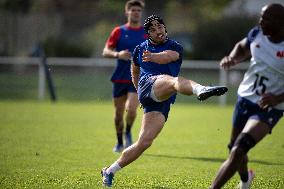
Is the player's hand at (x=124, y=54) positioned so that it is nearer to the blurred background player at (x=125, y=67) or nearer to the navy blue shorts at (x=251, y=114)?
the blurred background player at (x=125, y=67)

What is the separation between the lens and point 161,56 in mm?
9398

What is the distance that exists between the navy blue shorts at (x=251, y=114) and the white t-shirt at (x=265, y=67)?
0.07 metres

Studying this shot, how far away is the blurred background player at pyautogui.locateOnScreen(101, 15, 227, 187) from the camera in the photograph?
9.28 m

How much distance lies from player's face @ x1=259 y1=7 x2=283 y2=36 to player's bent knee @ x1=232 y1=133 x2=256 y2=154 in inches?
44.3

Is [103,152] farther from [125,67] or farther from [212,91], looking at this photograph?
[212,91]

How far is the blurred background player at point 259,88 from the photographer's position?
791cm

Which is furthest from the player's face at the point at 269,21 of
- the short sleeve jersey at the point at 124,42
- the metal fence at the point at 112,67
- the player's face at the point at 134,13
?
the metal fence at the point at 112,67

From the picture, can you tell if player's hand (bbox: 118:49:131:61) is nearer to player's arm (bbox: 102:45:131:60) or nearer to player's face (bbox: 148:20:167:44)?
player's arm (bbox: 102:45:131:60)

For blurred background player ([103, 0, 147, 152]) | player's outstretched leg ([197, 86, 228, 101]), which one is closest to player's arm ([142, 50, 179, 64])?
player's outstretched leg ([197, 86, 228, 101])

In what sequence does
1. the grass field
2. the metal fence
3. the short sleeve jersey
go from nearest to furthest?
1. the grass field
2. the short sleeve jersey
3. the metal fence

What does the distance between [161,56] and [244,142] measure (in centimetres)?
194

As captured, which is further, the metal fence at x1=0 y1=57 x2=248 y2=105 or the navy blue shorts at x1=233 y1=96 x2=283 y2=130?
the metal fence at x1=0 y1=57 x2=248 y2=105

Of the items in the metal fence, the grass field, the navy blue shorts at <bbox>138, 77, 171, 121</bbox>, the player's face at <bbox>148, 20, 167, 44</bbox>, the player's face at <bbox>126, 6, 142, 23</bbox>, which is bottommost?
the metal fence

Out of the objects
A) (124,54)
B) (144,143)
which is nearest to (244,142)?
(144,143)
